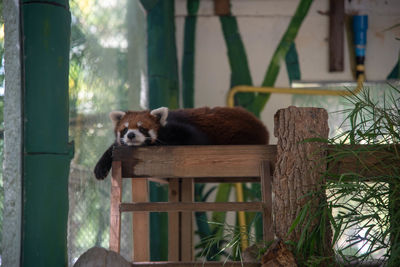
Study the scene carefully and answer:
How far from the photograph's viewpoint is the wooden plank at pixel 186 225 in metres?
2.81

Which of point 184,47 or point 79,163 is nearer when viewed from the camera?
point 79,163

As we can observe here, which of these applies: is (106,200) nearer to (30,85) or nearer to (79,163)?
(79,163)

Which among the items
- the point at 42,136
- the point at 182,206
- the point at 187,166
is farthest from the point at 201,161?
the point at 42,136

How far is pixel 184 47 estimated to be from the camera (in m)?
4.25

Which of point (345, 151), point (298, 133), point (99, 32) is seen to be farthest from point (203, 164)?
point (99, 32)

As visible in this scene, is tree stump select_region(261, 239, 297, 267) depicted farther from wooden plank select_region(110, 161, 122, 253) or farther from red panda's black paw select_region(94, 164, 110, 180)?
red panda's black paw select_region(94, 164, 110, 180)

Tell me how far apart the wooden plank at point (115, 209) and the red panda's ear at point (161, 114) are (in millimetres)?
595

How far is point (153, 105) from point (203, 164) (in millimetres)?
1574

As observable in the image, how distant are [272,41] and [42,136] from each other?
2874 millimetres

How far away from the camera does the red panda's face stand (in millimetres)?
2471

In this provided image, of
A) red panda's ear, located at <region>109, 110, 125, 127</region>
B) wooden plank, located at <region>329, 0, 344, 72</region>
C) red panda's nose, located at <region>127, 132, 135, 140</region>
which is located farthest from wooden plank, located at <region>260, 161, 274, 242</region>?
wooden plank, located at <region>329, 0, 344, 72</region>

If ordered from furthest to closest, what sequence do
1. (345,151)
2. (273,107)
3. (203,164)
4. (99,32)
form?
1. (273,107)
2. (99,32)
3. (203,164)
4. (345,151)

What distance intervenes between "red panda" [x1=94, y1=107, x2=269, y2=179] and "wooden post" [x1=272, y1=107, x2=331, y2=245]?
0.80 meters

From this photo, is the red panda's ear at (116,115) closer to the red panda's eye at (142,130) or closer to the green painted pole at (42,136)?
the red panda's eye at (142,130)
